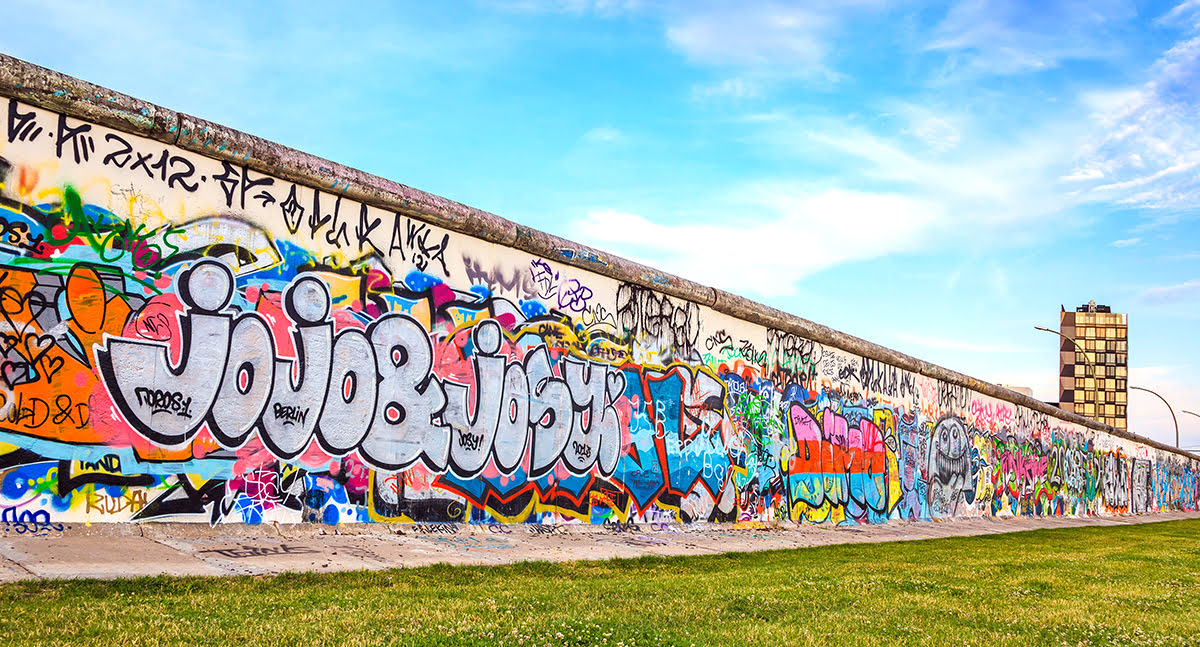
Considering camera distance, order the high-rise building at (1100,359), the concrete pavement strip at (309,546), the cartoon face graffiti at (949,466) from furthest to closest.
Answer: the high-rise building at (1100,359) < the cartoon face graffiti at (949,466) < the concrete pavement strip at (309,546)

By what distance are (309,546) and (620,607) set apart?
136 inches

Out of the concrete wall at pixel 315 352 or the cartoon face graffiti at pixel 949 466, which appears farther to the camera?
the cartoon face graffiti at pixel 949 466

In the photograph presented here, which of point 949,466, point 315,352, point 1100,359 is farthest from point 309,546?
point 1100,359

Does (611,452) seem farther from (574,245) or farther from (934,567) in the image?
(934,567)

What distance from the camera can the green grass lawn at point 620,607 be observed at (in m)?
4.59

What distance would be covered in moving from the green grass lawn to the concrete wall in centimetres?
233

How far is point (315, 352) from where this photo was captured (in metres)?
9.03

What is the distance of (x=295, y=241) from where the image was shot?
898 cm

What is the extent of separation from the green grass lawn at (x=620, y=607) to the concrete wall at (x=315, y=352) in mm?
2334

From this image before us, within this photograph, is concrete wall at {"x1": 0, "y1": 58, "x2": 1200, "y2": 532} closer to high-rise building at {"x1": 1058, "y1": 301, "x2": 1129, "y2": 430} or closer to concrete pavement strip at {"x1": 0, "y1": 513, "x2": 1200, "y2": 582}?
concrete pavement strip at {"x1": 0, "y1": 513, "x2": 1200, "y2": 582}

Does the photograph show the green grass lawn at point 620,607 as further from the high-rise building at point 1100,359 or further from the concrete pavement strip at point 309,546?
the high-rise building at point 1100,359

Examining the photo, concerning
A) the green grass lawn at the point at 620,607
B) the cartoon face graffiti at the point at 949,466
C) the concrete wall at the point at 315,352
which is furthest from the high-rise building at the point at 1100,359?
the green grass lawn at the point at 620,607

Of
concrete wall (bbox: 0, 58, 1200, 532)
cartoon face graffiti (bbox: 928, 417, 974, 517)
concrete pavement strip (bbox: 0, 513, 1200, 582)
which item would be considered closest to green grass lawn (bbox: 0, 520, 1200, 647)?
concrete pavement strip (bbox: 0, 513, 1200, 582)

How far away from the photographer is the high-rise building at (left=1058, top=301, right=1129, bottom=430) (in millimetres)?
107000
